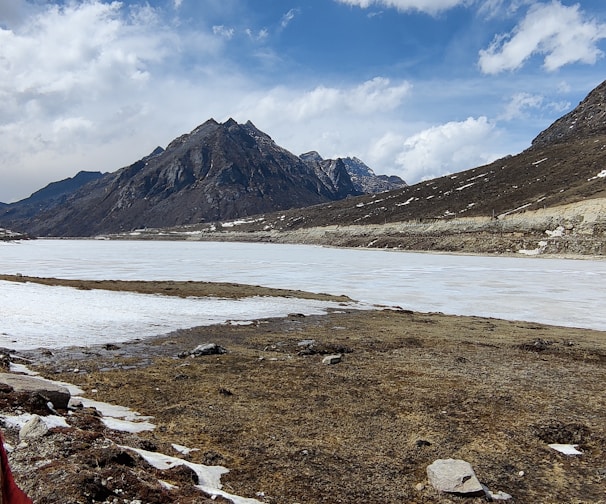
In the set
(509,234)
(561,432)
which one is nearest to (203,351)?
(561,432)

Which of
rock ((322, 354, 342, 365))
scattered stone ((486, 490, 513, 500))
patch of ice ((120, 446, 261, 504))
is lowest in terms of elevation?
rock ((322, 354, 342, 365))

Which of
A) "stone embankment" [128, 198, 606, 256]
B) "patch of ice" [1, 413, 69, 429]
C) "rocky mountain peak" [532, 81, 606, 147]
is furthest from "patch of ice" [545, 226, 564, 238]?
"rocky mountain peak" [532, 81, 606, 147]

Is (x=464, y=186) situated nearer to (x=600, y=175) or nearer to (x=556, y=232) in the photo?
(x=600, y=175)

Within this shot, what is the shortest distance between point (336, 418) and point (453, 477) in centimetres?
323

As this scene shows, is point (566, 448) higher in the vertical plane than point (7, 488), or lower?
lower

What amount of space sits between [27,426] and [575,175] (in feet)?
438

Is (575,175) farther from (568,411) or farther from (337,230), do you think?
(568,411)

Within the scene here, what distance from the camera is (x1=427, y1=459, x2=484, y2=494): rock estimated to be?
6.53 m

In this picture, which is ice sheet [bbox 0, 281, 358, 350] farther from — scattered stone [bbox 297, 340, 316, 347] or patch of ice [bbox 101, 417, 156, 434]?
patch of ice [bbox 101, 417, 156, 434]

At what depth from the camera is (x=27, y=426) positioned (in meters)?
6.68

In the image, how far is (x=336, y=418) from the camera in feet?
31.2

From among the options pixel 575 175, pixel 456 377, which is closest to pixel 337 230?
pixel 575 175

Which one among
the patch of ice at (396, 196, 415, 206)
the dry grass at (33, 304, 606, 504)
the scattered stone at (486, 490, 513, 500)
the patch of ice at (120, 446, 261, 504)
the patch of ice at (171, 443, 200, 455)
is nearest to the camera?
the patch of ice at (120, 446, 261, 504)

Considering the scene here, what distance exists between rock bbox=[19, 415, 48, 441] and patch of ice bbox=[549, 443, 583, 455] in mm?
8706
